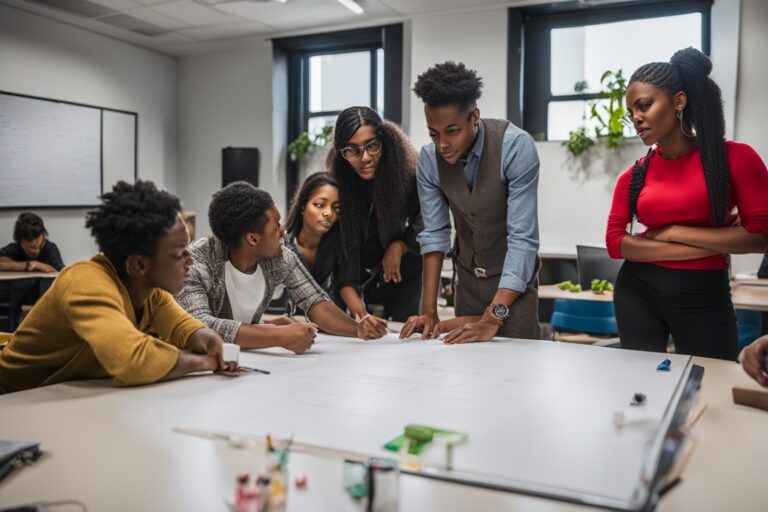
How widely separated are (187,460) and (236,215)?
1.13m

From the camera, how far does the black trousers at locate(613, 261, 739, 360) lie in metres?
1.76

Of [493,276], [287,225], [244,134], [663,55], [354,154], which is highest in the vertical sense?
[663,55]

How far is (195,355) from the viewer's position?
1473 millimetres

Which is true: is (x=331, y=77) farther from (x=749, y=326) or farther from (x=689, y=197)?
(x=689, y=197)

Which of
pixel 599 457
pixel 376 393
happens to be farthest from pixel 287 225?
pixel 599 457

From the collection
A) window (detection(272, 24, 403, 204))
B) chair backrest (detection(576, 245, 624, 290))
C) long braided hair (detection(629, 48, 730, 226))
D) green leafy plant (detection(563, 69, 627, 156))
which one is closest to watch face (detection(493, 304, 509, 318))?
long braided hair (detection(629, 48, 730, 226))

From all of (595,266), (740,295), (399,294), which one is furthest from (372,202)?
(595,266)

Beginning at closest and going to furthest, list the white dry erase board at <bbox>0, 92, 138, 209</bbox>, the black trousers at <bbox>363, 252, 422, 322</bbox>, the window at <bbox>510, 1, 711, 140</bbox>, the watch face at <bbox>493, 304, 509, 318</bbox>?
the watch face at <bbox>493, 304, 509, 318</bbox> < the black trousers at <bbox>363, 252, 422, 322</bbox> < the window at <bbox>510, 1, 711, 140</bbox> < the white dry erase board at <bbox>0, 92, 138, 209</bbox>

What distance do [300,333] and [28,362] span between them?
645mm

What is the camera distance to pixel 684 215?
1811mm

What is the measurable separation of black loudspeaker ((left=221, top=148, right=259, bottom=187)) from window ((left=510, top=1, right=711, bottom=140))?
2.69 meters

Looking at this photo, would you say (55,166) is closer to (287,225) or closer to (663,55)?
(287,225)

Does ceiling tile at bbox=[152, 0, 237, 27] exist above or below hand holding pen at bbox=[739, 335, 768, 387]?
above

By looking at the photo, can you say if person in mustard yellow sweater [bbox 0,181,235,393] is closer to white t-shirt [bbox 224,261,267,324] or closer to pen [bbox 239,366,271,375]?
pen [bbox 239,366,271,375]
